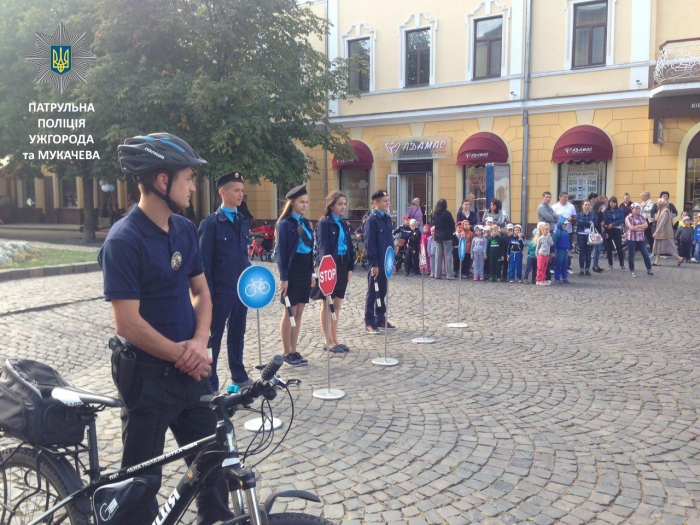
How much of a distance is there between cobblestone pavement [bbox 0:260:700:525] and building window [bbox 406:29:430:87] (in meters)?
15.5

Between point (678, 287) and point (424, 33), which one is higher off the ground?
point (424, 33)

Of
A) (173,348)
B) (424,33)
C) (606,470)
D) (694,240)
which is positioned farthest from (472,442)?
(424,33)

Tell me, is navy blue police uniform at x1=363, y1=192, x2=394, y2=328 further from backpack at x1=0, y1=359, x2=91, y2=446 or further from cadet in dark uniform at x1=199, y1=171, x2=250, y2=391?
backpack at x1=0, y1=359, x2=91, y2=446

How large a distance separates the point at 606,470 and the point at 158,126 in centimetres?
1683

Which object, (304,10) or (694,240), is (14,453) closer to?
(694,240)

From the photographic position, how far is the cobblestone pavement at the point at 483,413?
3924mm

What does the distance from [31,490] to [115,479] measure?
0.45m

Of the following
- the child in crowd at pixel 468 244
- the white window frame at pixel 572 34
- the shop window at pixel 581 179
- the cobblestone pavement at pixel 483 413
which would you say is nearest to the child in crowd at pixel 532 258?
the child in crowd at pixel 468 244

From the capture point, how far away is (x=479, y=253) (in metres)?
14.5

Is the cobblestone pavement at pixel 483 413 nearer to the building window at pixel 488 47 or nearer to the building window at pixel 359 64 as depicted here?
the building window at pixel 488 47

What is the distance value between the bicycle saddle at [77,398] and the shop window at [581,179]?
20.0 meters

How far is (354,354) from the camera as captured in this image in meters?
7.59

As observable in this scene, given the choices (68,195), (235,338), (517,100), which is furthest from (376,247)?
(68,195)

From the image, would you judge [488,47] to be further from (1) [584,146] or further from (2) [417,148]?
(1) [584,146]
